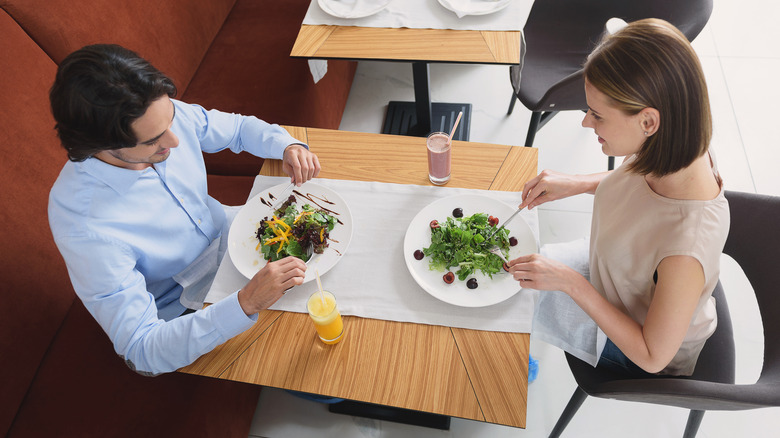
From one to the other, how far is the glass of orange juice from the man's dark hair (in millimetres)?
614

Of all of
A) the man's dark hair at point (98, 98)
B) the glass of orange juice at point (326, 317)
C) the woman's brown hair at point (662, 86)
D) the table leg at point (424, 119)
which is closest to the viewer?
the woman's brown hair at point (662, 86)

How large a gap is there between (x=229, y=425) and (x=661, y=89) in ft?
5.77

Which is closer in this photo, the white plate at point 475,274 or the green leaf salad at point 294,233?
the white plate at point 475,274

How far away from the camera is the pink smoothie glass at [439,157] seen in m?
1.42

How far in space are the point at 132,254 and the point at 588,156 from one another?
7.93 feet

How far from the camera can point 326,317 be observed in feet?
3.82

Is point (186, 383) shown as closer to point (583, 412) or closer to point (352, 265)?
point (352, 265)

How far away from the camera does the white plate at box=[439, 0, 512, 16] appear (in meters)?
1.92

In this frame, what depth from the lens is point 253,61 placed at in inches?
98.7

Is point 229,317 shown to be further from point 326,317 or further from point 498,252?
point 498,252

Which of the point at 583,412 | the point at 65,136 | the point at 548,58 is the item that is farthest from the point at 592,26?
the point at 65,136

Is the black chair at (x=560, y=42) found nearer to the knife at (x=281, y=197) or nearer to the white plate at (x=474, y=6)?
the white plate at (x=474, y=6)

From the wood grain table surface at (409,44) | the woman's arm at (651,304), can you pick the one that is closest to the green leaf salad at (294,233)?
the woman's arm at (651,304)

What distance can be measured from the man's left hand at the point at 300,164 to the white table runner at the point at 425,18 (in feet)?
2.61
